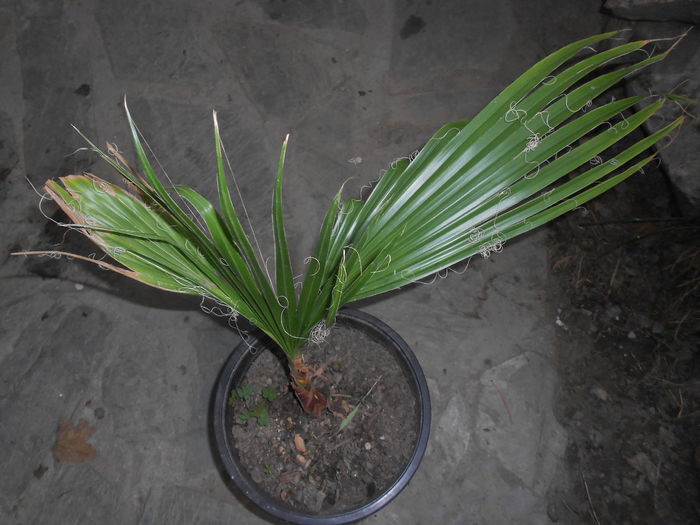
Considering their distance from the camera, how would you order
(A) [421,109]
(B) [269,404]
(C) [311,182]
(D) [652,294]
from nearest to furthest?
(B) [269,404], (D) [652,294], (C) [311,182], (A) [421,109]

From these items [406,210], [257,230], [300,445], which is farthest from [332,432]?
[257,230]

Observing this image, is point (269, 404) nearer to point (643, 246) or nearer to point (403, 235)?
point (403, 235)

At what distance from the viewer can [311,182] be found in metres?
1.82

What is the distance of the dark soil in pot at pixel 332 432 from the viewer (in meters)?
→ 1.11

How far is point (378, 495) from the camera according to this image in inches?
42.1

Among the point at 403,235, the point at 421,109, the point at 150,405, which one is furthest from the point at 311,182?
the point at 403,235

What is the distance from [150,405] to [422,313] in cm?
86

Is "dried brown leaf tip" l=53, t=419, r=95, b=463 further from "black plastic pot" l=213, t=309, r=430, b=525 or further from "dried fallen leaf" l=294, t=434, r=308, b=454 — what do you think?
"dried fallen leaf" l=294, t=434, r=308, b=454

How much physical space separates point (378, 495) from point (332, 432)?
16 centimetres

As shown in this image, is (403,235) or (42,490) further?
(42,490)

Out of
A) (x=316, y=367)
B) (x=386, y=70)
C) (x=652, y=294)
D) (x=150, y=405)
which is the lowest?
(x=150, y=405)

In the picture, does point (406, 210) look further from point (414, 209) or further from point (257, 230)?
point (257, 230)

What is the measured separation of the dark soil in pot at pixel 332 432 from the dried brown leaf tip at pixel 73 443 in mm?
624

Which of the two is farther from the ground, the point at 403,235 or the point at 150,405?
the point at 403,235
